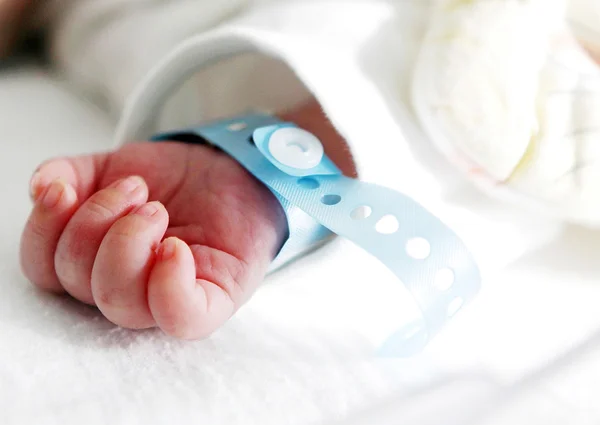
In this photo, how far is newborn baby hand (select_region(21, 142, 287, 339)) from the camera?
0.32 metres

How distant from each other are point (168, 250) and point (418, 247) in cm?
15

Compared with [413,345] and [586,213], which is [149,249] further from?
[586,213]

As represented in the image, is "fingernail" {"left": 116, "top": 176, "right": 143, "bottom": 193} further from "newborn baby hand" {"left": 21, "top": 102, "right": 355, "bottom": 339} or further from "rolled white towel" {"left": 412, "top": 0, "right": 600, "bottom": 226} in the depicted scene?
"rolled white towel" {"left": 412, "top": 0, "right": 600, "bottom": 226}

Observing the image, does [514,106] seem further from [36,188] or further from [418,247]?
[36,188]

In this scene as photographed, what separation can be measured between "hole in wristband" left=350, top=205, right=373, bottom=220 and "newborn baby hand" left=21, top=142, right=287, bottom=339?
5 centimetres

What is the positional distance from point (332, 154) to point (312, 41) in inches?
3.4

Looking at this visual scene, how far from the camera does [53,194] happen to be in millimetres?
356

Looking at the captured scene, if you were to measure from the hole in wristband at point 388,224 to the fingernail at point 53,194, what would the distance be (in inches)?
7.2

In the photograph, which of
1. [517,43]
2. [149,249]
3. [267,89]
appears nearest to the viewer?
[149,249]

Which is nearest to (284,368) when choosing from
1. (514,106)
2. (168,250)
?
(168,250)

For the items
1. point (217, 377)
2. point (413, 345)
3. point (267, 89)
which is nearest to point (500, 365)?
point (413, 345)

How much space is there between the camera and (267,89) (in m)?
0.57

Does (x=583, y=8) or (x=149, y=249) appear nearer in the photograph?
(x=149, y=249)

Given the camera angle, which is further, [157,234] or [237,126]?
[237,126]
